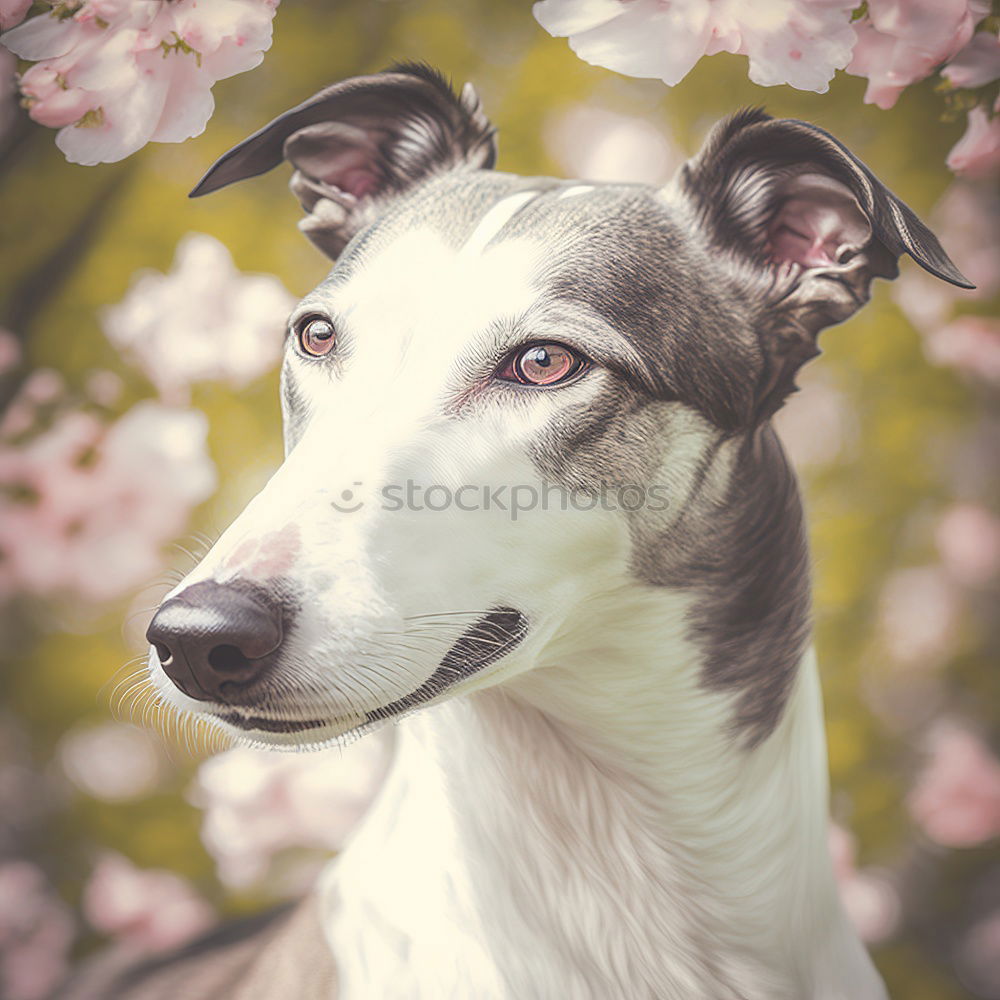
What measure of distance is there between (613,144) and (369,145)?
2.15ft

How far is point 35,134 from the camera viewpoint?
208 cm

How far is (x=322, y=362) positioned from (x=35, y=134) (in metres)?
1.12

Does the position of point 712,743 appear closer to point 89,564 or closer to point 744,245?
point 744,245

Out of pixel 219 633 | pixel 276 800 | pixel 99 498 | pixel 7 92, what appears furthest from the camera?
pixel 276 800

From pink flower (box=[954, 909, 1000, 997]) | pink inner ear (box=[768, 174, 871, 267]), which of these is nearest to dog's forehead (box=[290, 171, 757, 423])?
pink inner ear (box=[768, 174, 871, 267])

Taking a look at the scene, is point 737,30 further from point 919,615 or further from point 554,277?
point 919,615

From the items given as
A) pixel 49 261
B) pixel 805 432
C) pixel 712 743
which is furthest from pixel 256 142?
pixel 805 432

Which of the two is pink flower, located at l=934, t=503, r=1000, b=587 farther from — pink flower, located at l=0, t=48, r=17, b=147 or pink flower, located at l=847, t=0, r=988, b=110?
pink flower, located at l=0, t=48, r=17, b=147

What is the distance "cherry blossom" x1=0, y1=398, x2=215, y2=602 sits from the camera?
233 cm

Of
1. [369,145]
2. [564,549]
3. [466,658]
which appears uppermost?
[369,145]

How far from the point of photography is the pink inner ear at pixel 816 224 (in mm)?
1445

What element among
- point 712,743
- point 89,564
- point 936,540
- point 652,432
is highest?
point 652,432

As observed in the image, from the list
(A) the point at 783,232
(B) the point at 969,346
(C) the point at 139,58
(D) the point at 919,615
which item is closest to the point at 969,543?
(D) the point at 919,615

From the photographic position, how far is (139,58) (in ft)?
5.48
